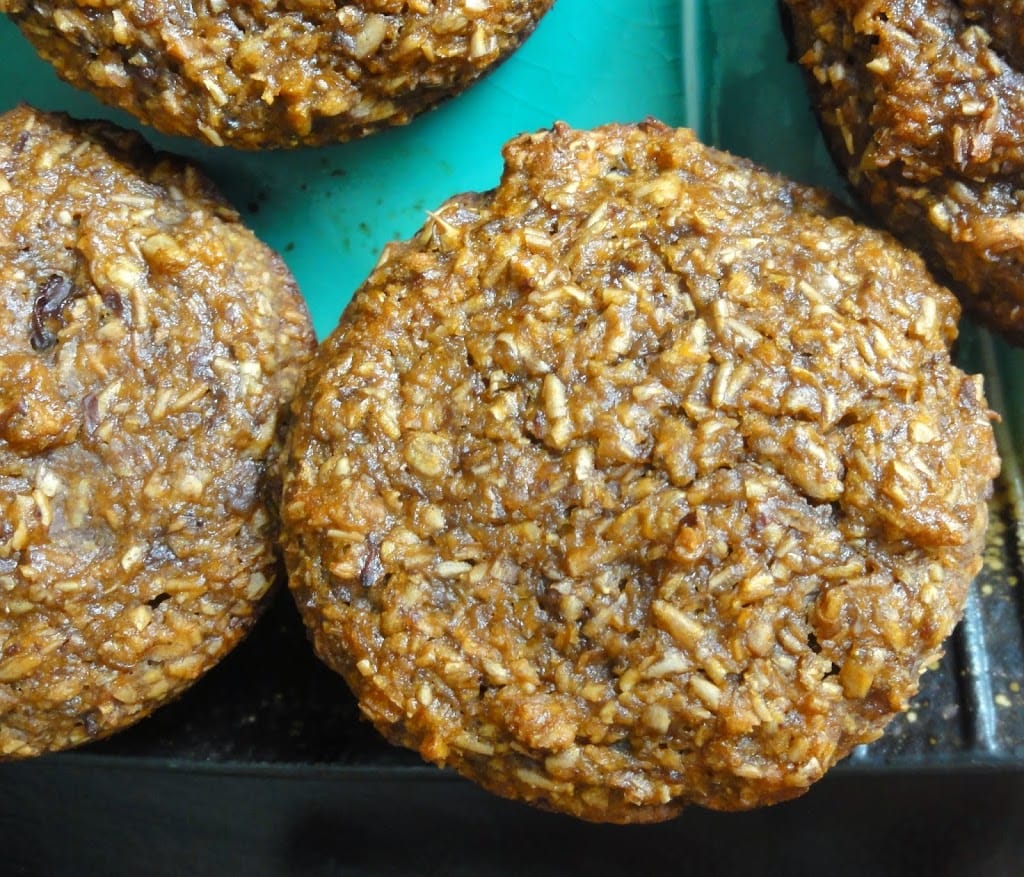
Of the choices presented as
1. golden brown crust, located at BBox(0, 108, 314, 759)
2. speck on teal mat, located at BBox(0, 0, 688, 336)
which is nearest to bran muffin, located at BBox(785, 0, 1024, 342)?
speck on teal mat, located at BBox(0, 0, 688, 336)

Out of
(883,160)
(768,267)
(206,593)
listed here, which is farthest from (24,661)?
(883,160)

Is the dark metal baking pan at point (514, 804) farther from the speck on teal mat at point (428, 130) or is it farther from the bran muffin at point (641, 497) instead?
the bran muffin at point (641, 497)

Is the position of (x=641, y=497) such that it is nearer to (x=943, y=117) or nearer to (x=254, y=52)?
(x=943, y=117)

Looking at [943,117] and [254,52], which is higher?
[254,52]

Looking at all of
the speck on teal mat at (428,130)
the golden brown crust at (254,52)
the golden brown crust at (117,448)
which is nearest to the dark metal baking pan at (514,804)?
the speck on teal mat at (428,130)

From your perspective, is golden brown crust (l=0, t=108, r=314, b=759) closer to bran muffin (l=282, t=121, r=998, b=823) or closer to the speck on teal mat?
bran muffin (l=282, t=121, r=998, b=823)

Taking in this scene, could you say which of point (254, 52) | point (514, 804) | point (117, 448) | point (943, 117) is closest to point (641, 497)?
point (943, 117)
